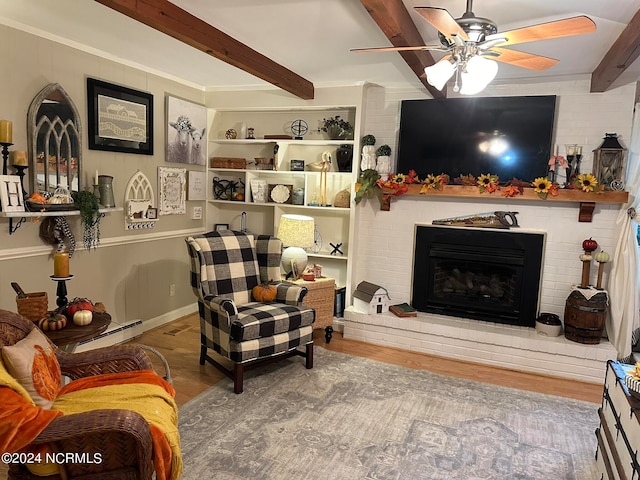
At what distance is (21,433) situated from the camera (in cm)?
152

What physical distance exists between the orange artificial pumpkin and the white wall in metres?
1.16

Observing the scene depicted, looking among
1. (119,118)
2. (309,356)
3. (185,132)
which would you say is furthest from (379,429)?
(185,132)

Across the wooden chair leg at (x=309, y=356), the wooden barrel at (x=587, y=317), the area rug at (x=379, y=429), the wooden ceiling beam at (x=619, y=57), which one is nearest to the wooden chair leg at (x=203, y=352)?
the area rug at (x=379, y=429)

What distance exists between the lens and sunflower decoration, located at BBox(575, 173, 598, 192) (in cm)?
344

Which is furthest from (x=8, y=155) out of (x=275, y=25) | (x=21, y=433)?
(x=21, y=433)

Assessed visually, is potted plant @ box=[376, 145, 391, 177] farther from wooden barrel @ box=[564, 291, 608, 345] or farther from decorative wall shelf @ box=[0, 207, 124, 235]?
decorative wall shelf @ box=[0, 207, 124, 235]

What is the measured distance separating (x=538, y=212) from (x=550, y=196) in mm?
253

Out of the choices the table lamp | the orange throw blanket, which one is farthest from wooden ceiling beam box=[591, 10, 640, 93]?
the orange throw blanket

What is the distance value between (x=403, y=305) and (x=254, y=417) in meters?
1.92

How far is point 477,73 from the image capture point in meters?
2.01

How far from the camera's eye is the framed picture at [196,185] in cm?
454

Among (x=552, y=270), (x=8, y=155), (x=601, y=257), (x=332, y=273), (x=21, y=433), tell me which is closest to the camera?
(x=21, y=433)

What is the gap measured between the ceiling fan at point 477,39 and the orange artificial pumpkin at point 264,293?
6.51 ft

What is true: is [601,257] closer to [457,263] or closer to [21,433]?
[457,263]
